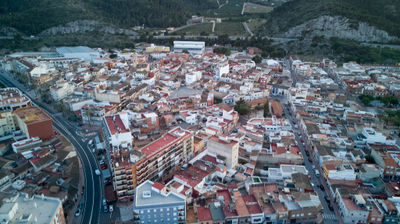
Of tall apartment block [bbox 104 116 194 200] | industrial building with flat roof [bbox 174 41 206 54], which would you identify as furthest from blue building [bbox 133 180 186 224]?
industrial building with flat roof [bbox 174 41 206 54]

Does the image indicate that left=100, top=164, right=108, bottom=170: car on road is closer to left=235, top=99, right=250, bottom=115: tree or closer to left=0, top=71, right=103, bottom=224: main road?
left=0, top=71, right=103, bottom=224: main road

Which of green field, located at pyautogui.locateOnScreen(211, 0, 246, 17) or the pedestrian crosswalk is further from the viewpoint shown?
green field, located at pyautogui.locateOnScreen(211, 0, 246, 17)

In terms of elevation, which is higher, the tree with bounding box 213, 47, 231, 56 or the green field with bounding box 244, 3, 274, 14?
the green field with bounding box 244, 3, 274, 14

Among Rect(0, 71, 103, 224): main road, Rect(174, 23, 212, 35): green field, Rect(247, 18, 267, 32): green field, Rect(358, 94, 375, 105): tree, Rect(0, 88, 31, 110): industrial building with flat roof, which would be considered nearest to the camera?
Rect(0, 71, 103, 224): main road

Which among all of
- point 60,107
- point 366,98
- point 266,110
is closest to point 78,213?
point 60,107

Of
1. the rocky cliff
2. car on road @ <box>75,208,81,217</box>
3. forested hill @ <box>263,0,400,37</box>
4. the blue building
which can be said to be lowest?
car on road @ <box>75,208,81,217</box>

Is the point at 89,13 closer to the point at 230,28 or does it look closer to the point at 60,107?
the point at 230,28
